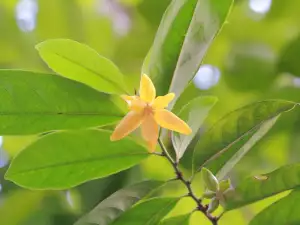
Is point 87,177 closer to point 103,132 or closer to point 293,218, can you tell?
point 103,132

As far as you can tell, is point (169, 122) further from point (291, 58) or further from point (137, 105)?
point (291, 58)

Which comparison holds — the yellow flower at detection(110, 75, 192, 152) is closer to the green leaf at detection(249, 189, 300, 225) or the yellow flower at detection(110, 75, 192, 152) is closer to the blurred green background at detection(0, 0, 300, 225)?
the green leaf at detection(249, 189, 300, 225)

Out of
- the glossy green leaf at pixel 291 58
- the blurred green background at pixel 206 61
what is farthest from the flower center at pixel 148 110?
the glossy green leaf at pixel 291 58

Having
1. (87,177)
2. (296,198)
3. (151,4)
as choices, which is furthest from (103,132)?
(151,4)

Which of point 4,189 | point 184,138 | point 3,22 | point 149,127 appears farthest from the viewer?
point 3,22

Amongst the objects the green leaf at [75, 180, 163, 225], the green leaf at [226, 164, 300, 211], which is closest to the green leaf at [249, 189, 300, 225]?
the green leaf at [226, 164, 300, 211]

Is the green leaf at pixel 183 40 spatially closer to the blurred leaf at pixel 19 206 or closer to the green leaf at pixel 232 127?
the green leaf at pixel 232 127

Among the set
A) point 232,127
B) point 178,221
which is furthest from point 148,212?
point 232,127
